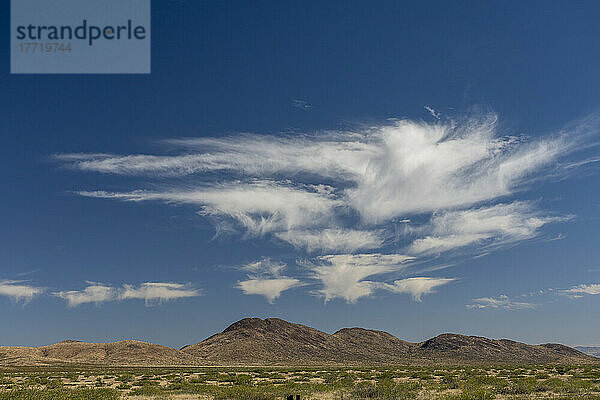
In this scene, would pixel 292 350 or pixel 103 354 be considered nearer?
pixel 103 354

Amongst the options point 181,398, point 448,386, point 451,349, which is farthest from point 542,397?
point 451,349

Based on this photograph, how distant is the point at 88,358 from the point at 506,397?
415 ft

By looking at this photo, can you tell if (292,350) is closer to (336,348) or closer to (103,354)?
(336,348)

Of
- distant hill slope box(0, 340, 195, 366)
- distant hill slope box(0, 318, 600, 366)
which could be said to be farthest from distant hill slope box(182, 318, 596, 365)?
distant hill slope box(0, 340, 195, 366)

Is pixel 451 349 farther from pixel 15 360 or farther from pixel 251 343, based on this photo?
pixel 15 360

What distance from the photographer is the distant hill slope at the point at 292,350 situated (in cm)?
13075

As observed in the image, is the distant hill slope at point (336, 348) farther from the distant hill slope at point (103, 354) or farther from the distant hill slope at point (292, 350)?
the distant hill slope at point (103, 354)

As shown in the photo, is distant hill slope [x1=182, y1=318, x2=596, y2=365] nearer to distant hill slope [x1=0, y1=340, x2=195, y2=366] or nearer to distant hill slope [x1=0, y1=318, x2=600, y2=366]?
distant hill slope [x1=0, y1=318, x2=600, y2=366]

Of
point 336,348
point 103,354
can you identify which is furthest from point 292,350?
point 103,354

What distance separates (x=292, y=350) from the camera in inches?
6521

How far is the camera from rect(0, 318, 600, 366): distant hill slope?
429 feet

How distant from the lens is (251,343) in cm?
16412

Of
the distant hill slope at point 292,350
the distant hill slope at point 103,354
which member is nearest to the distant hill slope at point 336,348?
the distant hill slope at point 292,350

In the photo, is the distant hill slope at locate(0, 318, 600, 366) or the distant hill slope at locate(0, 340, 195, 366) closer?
the distant hill slope at locate(0, 340, 195, 366)
